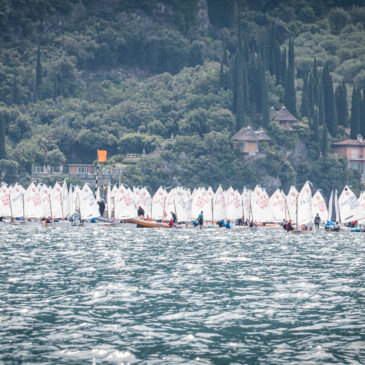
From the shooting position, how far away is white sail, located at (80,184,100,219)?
314 ft

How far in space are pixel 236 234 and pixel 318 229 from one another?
10.4 meters

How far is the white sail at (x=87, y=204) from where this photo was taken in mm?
95750

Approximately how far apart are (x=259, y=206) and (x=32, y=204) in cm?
2803

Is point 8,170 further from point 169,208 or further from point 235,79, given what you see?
point 169,208

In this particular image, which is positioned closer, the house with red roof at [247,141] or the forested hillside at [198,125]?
the forested hillside at [198,125]

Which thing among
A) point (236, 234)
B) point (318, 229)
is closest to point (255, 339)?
point (236, 234)

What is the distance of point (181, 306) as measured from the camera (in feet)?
115

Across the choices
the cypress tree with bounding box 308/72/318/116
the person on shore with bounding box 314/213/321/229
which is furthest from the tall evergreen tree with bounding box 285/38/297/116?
the person on shore with bounding box 314/213/321/229

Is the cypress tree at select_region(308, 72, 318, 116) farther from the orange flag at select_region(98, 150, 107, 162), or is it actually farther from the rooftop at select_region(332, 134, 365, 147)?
the orange flag at select_region(98, 150, 107, 162)

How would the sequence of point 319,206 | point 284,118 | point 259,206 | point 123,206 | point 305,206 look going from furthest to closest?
point 284,118 → point 123,206 → point 259,206 → point 319,206 → point 305,206

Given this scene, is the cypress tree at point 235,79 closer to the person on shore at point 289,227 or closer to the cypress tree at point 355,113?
the cypress tree at point 355,113

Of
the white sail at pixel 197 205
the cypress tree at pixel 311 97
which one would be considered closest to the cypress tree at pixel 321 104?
the cypress tree at pixel 311 97

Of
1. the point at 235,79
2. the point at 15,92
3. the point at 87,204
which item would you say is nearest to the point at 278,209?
the point at 87,204

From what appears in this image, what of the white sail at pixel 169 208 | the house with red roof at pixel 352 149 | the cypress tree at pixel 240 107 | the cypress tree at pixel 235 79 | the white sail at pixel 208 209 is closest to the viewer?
the white sail at pixel 208 209
